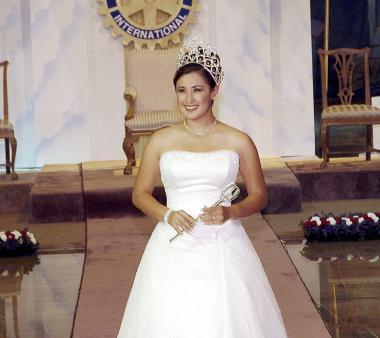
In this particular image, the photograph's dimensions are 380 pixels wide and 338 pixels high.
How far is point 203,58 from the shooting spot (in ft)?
11.1

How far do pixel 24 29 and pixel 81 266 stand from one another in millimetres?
3987

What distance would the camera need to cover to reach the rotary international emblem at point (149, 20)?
9.70 m

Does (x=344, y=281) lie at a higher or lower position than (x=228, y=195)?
lower

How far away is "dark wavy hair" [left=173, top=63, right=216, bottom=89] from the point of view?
336cm

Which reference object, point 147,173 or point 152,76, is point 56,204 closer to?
point 152,76

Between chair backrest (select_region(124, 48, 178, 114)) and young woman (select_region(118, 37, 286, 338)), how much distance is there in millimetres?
5876

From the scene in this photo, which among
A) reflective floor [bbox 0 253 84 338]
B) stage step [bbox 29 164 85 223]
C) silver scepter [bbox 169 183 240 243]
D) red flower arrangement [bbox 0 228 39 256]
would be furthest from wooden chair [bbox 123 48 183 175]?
silver scepter [bbox 169 183 240 243]

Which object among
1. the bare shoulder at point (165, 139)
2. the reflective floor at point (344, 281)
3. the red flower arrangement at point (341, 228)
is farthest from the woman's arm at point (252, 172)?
the red flower arrangement at point (341, 228)

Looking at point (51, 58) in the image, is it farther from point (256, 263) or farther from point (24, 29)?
point (256, 263)

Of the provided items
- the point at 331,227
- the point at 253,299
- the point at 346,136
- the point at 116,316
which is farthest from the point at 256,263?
the point at 346,136

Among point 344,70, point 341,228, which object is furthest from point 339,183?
point 341,228

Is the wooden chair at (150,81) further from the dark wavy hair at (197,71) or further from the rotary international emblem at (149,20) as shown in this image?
the dark wavy hair at (197,71)

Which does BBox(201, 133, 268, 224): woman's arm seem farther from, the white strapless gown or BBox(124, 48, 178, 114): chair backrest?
BBox(124, 48, 178, 114): chair backrest

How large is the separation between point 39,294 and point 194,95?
292 centimetres
